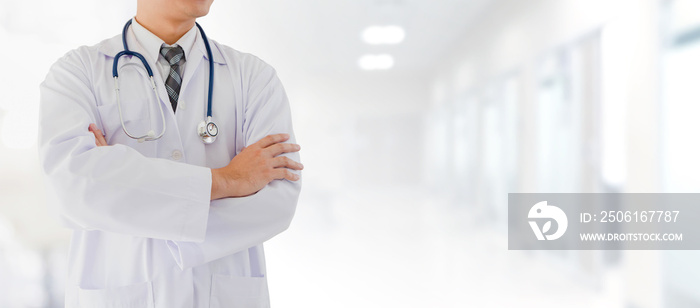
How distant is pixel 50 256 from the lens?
2.41 meters

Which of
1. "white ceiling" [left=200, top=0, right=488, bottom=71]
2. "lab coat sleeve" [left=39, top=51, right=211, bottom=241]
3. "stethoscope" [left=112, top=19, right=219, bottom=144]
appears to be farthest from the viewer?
"white ceiling" [left=200, top=0, right=488, bottom=71]

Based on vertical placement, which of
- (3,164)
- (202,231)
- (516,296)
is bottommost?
(516,296)

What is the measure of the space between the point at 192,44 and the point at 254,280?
607mm

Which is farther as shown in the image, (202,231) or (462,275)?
(462,275)

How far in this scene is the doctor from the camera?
3.48 ft

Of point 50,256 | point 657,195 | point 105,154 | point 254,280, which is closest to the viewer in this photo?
point 105,154

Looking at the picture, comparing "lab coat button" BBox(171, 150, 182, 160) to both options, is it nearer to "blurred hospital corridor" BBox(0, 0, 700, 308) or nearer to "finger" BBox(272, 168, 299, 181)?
"finger" BBox(272, 168, 299, 181)

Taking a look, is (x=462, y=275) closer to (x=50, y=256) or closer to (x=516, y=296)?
(x=516, y=296)

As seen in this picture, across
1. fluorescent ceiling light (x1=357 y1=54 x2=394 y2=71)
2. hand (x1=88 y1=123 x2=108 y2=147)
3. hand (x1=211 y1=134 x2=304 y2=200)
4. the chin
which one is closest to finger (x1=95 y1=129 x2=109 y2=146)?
hand (x1=88 y1=123 x2=108 y2=147)

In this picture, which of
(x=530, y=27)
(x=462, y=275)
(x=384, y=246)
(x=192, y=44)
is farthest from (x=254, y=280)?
(x=530, y=27)

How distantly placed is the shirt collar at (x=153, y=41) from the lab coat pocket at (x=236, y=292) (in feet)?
1.81

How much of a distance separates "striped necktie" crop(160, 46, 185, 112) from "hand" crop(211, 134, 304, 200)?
0.22 meters

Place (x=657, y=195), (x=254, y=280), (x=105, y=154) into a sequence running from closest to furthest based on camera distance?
(x=105, y=154), (x=254, y=280), (x=657, y=195)

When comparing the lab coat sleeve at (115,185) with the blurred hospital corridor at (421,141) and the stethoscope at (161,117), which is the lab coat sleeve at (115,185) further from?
the blurred hospital corridor at (421,141)
